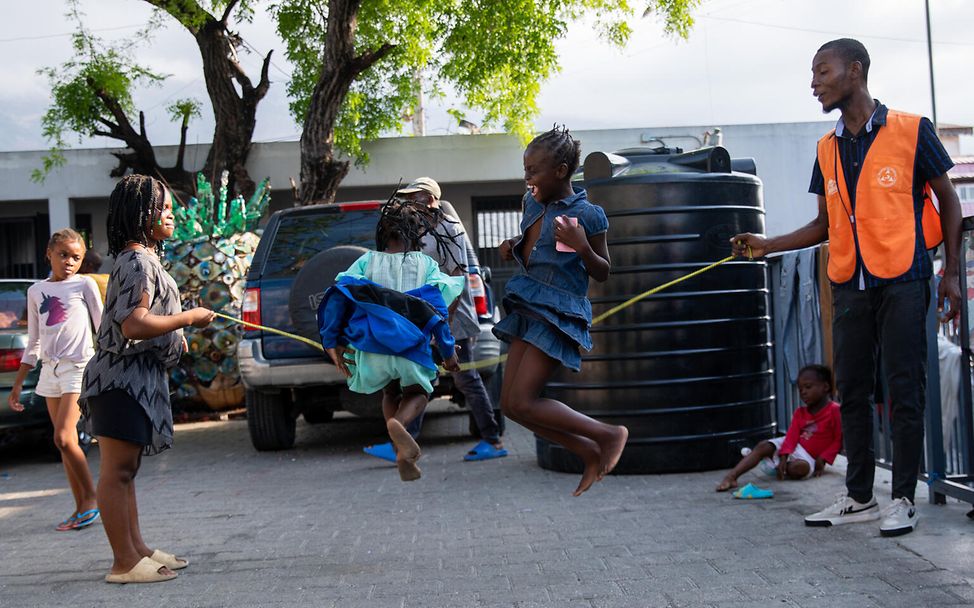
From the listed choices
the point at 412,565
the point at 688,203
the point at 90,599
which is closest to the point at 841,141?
the point at 688,203

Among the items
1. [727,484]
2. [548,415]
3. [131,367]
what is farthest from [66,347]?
[727,484]

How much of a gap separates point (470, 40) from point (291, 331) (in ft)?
26.6

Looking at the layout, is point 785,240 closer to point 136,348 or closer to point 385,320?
point 385,320

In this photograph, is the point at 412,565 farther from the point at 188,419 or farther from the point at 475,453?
the point at 188,419

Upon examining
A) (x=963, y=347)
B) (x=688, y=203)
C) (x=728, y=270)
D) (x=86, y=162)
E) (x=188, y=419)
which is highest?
(x=86, y=162)

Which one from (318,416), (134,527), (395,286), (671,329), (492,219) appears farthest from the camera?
(492,219)

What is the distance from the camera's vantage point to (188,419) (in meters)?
12.7

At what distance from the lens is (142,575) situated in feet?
15.9

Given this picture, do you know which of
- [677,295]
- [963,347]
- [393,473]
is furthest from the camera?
[393,473]

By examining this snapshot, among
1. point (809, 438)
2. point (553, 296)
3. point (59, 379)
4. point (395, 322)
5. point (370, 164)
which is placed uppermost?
point (370, 164)

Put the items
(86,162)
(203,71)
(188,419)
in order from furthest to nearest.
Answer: (86,162) < (203,71) < (188,419)

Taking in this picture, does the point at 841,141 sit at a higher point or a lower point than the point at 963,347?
higher

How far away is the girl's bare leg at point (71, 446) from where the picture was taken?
6.19m

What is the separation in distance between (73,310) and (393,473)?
8.93ft
